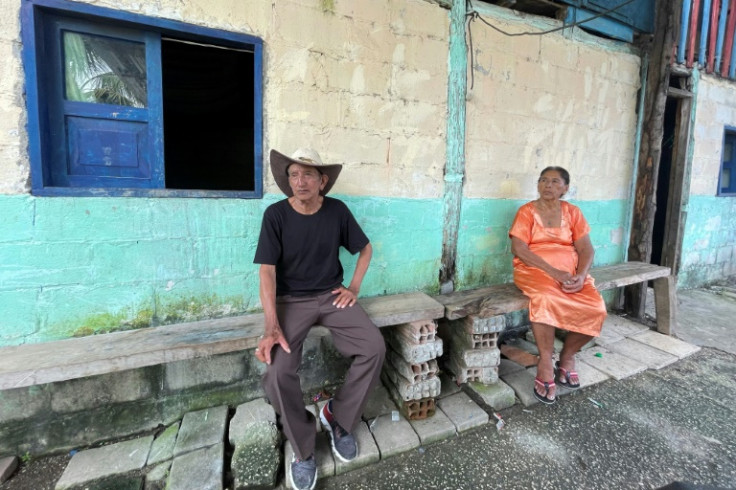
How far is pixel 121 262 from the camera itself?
7.50 feet

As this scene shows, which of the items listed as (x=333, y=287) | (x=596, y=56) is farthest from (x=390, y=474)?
(x=596, y=56)

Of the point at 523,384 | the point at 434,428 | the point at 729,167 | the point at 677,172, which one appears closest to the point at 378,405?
the point at 434,428

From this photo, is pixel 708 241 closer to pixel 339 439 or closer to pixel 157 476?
pixel 339 439

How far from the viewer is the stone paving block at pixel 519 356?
10.5 feet

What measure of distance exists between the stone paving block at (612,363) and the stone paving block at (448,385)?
4.70 ft

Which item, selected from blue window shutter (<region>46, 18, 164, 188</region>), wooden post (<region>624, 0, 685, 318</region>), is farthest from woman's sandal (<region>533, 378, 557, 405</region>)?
blue window shutter (<region>46, 18, 164, 188</region>)

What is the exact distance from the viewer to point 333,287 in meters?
2.43

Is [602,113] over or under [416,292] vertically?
over

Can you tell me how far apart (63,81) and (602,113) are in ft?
16.2

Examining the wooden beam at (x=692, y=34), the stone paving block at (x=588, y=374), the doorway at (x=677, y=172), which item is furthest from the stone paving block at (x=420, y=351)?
the wooden beam at (x=692, y=34)

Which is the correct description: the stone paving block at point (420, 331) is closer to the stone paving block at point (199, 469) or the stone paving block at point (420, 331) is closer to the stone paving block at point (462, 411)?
the stone paving block at point (462, 411)

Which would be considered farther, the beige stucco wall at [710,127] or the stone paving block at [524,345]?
the beige stucco wall at [710,127]

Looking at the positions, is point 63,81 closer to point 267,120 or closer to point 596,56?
point 267,120

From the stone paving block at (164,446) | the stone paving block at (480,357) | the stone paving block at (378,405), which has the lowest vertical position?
the stone paving block at (164,446)
